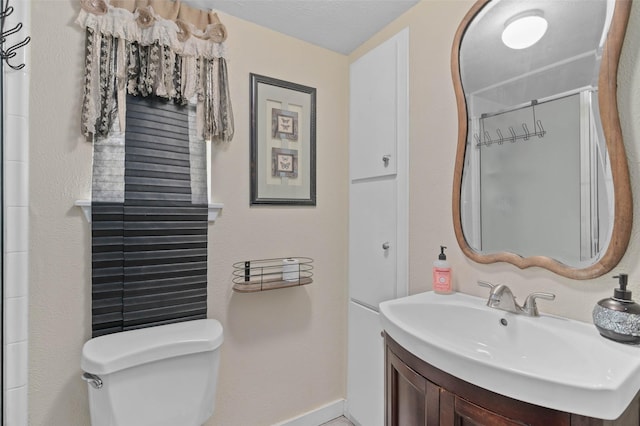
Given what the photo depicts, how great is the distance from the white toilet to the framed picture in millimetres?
757

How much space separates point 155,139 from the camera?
1.42m

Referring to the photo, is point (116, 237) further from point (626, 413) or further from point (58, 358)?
point (626, 413)

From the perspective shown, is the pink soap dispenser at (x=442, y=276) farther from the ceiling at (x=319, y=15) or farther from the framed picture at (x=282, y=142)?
the ceiling at (x=319, y=15)

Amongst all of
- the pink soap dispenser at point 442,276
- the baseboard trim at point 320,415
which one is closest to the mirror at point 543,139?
the pink soap dispenser at point 442,276

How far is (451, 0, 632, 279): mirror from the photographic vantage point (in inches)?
35.6

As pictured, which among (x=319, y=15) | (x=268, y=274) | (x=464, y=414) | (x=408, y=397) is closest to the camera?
(x=464, y=414)

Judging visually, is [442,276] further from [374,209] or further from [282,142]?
[282,142]

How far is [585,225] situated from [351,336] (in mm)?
1374

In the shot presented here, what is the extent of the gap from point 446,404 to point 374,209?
1.09m

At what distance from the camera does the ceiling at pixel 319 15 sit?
152 centimetres

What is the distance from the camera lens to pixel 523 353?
0.97 meters

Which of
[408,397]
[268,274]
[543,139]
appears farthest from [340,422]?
[543,139]

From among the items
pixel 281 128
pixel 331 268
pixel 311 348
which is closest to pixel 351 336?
pixel 311 348

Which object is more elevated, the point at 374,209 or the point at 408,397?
the point at 374,209
